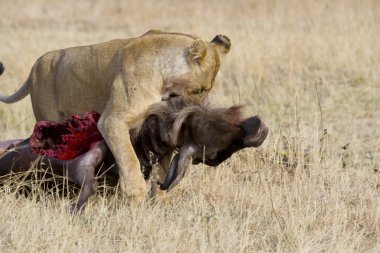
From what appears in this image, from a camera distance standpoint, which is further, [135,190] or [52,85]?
[52,85]

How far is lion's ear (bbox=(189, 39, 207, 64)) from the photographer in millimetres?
5637

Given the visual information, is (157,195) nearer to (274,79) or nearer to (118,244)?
(118,244)

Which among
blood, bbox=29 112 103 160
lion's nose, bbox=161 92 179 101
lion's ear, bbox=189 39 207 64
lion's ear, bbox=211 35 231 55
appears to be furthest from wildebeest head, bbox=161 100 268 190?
lion's ear, bbox=211 35 231 55

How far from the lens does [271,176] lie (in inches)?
247

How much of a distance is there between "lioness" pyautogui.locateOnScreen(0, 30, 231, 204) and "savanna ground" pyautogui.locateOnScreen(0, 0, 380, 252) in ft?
1.20

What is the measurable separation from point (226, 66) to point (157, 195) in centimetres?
536

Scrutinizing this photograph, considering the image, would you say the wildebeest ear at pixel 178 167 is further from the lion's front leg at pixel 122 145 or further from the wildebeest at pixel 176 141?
the lion's front leg at pixel 122 145

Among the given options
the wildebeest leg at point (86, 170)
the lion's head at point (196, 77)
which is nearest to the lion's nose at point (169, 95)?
the lion's head at point (196, 77)

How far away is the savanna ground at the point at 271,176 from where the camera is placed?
4840mm

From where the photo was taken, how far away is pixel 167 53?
5750 mm

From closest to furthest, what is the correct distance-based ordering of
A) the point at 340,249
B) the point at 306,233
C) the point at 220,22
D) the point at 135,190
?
the point at 340,249
the point at 306,233
the point at 135,190
the point at 220,22

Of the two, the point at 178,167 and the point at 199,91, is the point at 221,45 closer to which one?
the point at 199,91

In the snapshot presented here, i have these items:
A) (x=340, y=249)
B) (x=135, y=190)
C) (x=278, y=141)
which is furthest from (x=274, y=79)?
(x=340, y=249)

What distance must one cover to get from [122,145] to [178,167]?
0.42 m
